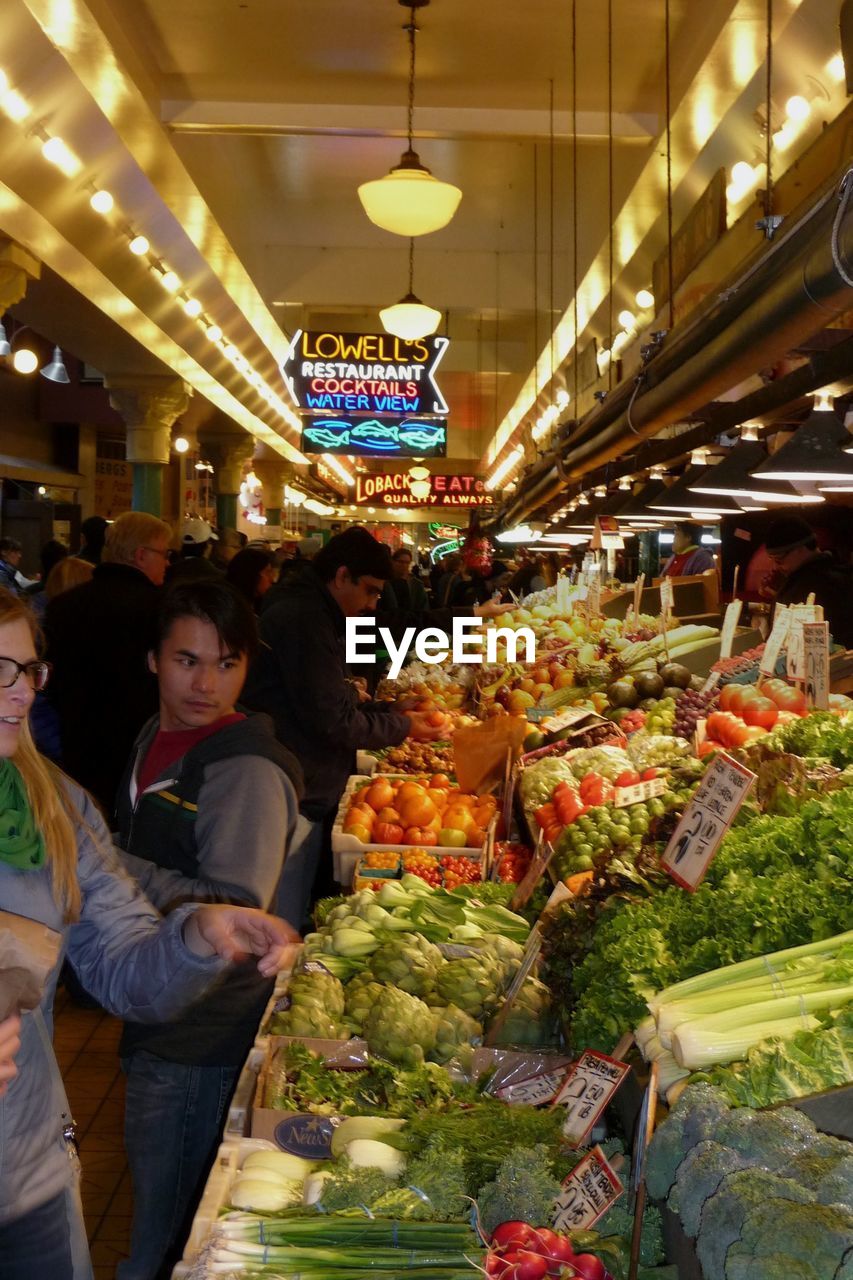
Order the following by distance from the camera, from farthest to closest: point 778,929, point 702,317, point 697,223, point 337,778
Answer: point 697,223 → point 337,778 → point 702,317 → point 778,929

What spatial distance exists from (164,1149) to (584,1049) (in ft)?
3.87

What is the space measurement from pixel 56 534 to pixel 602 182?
12.4 metres

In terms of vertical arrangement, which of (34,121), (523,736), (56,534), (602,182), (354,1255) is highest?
(602,182)

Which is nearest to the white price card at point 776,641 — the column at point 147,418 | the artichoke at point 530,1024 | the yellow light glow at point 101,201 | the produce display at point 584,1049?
the produce display at point 584,1049

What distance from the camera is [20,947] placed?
1809 mm

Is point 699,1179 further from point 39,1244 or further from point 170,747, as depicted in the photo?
point 170,747

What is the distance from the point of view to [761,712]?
4.86 m

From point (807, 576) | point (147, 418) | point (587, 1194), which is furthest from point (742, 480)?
point (147, 418)

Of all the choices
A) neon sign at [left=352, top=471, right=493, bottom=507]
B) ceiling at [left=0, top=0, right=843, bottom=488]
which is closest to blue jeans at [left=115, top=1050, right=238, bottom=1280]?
ceiling at [left=0, top=0, right=843, bottom=488]

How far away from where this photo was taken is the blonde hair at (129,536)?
614 centimetres

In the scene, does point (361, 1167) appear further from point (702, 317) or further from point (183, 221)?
point (183, 221)

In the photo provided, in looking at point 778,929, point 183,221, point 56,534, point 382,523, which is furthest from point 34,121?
point 382,523

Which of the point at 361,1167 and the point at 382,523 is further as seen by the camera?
the point at 382,523

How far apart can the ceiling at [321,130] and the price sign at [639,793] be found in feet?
13.4
